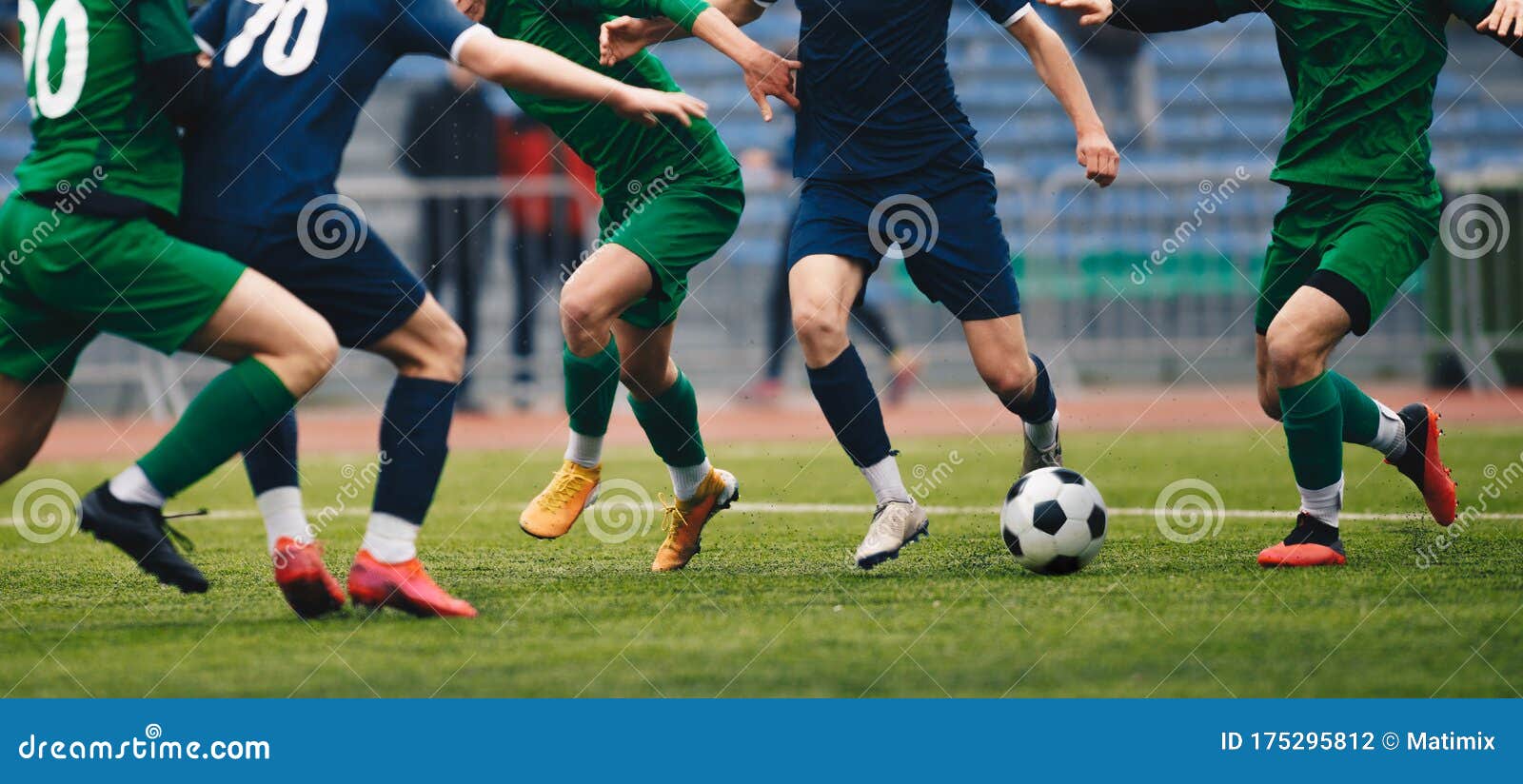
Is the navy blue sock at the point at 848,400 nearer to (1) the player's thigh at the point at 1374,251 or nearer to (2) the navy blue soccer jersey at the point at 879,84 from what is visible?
(2) the navy blue soccer jersey at the point at 879,84

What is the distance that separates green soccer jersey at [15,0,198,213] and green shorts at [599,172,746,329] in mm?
1621

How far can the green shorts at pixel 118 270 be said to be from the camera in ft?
13.3

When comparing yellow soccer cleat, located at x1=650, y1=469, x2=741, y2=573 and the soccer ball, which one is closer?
the soccer ball

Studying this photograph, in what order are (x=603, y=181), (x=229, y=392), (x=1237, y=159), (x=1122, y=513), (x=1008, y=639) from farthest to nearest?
(x=1237, y=159), (x=1122, y=513), (x=603, y=181), (x=229, y=392), (x=1008, y=639)

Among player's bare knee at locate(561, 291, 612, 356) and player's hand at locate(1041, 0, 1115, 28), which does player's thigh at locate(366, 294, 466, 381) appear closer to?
player's bare knee at locate(561, 291, 612, 356)

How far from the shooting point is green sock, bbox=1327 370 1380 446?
5.53 m

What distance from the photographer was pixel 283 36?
14.0ft

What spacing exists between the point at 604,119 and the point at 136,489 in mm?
2033

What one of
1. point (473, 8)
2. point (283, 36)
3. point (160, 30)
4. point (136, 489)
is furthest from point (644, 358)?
point (160, 30)

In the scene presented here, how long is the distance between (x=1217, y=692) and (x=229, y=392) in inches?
101

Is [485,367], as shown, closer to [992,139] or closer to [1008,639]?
Answer: [992,139]

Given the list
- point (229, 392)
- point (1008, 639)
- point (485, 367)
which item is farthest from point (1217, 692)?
point (485, 367)

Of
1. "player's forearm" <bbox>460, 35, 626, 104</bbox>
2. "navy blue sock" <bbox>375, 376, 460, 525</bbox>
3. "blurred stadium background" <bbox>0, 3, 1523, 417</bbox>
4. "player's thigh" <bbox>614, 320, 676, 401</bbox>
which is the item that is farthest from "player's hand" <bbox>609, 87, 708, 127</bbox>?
"blurred stadium background" <bbox>0, 3, 1523, 417</bbox>

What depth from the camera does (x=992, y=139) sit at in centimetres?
1662
